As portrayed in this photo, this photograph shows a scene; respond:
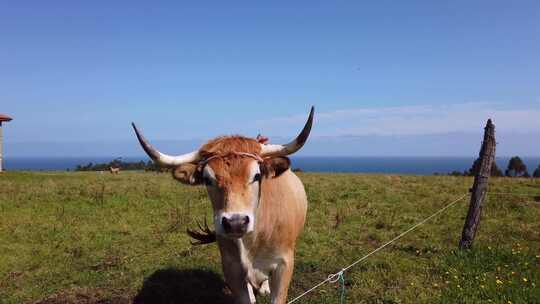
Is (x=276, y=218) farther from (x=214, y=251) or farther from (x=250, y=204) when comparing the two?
(x=214, y=251)

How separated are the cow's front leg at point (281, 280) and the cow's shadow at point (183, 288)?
5.15 feet

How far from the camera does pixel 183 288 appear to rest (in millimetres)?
7223

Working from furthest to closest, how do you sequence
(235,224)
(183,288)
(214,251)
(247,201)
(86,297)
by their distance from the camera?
(214,251)
(183,288)
(86,297)
(247,201)
(235,224)

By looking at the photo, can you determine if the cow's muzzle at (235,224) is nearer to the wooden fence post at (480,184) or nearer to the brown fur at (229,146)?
the brown fur at (229,146)

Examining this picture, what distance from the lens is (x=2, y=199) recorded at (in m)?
13.2

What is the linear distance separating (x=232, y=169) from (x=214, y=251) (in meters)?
4.91

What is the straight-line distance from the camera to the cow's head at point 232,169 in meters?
4.36

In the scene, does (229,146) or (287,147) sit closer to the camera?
(229,146)

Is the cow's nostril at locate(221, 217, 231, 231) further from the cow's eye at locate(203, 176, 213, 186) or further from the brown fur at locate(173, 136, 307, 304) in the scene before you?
the cow's eye at locate(203, 176, 213, 186)

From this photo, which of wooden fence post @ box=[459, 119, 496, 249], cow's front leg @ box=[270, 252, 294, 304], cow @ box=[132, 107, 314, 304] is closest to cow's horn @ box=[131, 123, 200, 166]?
cow @ box=[132, 107, 314, 304]

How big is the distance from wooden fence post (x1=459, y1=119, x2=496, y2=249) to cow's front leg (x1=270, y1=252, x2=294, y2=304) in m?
4.27

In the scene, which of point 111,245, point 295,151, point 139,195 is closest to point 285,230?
point 295,151

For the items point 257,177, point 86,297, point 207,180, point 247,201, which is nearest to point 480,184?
point 257,177

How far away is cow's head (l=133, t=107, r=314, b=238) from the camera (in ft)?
14.3
